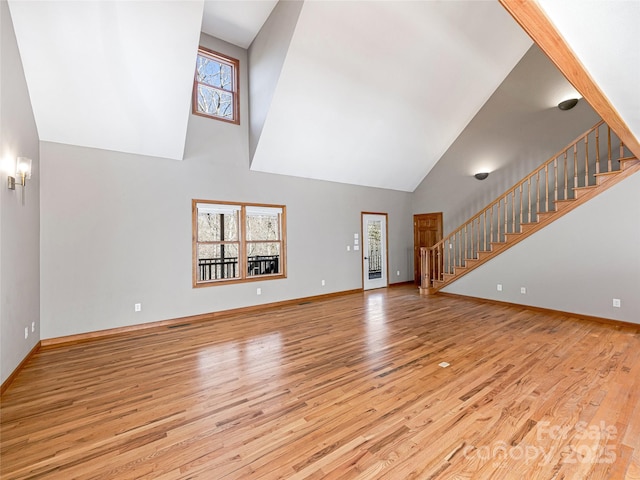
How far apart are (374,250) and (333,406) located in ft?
18.4

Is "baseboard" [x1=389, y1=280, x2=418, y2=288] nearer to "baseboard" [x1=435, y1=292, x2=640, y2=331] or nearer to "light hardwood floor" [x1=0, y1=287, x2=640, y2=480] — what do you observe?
"baseboard" [x1=435, y1=292, x2=640, y2=331]

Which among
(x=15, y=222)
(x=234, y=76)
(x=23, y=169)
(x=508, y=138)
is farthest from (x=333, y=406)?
(x=508, y=138)

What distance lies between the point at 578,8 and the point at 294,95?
408 centimetres

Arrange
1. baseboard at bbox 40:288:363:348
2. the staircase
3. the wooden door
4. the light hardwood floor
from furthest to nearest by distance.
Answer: the wooden door, the staircase, baseboard at bbox 40:288:363:348, the light hardwood floor

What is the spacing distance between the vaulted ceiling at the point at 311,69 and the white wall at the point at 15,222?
0.33 metres

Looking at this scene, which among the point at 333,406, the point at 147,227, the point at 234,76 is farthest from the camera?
the point at 234,76

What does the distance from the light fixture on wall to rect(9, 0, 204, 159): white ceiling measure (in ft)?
21.9

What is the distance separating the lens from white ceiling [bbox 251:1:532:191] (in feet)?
14.2

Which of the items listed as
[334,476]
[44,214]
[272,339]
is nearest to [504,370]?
[334,476]

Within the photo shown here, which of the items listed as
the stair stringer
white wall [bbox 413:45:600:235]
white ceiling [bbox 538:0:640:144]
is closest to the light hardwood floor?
the stair stringer

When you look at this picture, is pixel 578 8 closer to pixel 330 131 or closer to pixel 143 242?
pixel 330 131

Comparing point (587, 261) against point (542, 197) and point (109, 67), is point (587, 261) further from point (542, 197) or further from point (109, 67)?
point (109, 67)

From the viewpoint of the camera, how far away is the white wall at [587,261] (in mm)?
4191

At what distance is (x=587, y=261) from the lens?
4.57 metres
